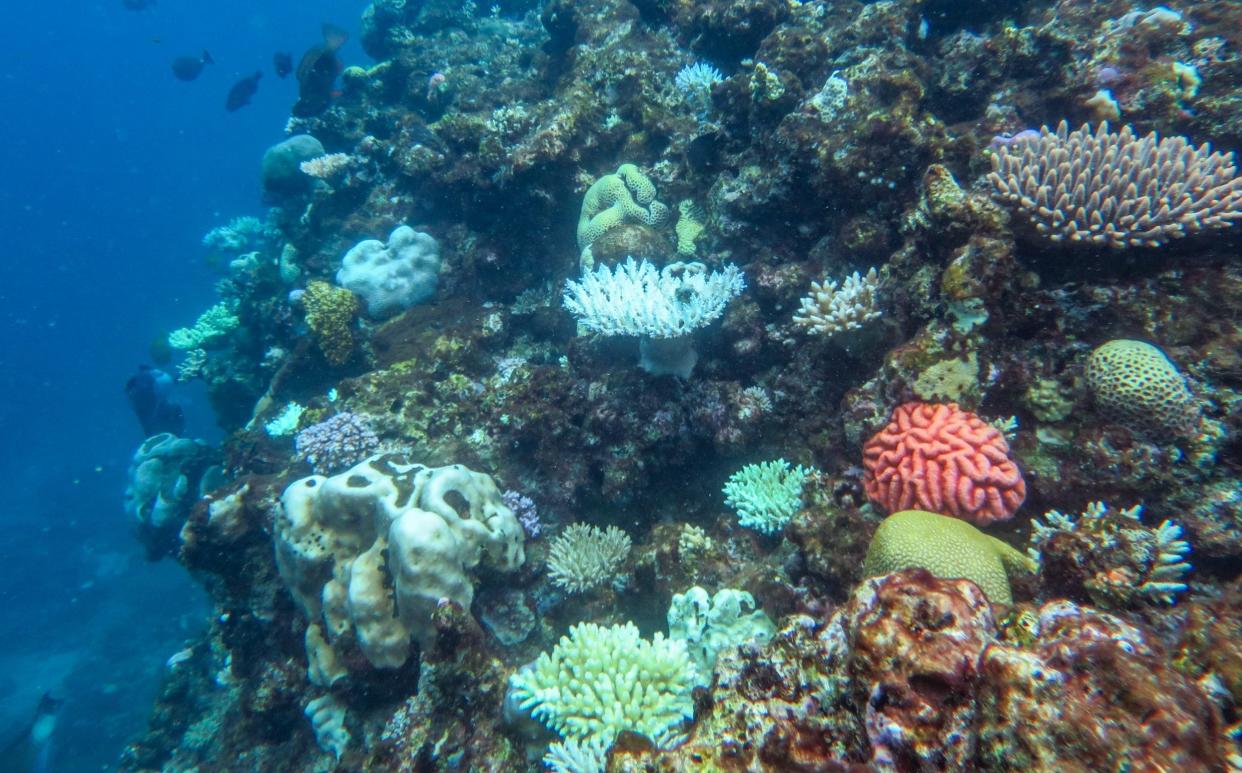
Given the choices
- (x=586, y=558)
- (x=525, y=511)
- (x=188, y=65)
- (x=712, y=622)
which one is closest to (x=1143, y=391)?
(x=712, y=622)

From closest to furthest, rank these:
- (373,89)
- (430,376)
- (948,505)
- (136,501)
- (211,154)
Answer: (948,505) < (430,376) < (136,501) < (373,89) < (211,154)

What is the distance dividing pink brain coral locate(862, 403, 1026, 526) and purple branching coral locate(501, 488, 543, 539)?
11.6ft

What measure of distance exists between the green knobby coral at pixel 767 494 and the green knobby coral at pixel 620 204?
3700mm

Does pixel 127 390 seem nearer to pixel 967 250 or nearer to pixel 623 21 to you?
pixel 623 21

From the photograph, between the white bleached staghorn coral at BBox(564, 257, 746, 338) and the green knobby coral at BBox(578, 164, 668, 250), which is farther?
the green knobby coral at BBox(578, 164, 668, 250)

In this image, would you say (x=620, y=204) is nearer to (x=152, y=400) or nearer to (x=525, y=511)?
(x=525, y=511)

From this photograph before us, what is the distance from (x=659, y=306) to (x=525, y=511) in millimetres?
2666

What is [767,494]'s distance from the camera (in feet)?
16.0

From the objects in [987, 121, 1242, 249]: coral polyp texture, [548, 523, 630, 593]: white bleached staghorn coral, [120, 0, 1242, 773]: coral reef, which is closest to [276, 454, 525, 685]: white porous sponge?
[120, 0, 1242, 773]: coral reef

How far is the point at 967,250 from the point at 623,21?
8.67m

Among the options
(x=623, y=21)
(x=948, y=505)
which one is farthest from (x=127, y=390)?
(x=948, y=505)

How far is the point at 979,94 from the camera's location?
6.05 meters

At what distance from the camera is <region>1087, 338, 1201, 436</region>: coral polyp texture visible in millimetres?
3391

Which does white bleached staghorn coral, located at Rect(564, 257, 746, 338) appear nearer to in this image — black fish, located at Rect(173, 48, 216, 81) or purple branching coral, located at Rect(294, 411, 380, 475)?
purple branching coral, located at Rect(294, 411, 380, 475)
